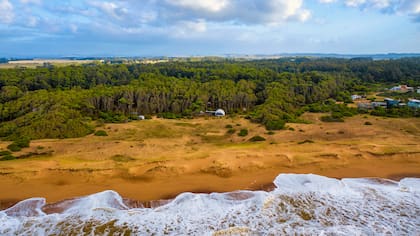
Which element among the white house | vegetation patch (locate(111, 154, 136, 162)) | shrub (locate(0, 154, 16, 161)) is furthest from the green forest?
vegetation patch (locate(111, 154, 136, 162))

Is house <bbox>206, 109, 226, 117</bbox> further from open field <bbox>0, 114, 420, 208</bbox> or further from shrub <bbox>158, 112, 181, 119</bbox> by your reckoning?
open field <bbox>0, 114, 420, 208</bbox>

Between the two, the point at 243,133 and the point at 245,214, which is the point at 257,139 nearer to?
the point at 243,133

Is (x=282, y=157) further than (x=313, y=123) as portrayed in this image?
No

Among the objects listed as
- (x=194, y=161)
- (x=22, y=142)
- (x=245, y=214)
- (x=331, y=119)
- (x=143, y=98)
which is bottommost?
(x=245, y=214)

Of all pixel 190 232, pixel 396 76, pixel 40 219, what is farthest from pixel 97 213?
pixel 396 76

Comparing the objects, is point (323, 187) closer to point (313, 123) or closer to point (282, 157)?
point (282, 157)

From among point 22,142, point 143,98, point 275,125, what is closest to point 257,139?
point 275,125

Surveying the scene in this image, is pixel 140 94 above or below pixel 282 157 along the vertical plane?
above

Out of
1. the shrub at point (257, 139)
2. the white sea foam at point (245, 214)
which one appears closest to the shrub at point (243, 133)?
the shrub at point (257, 139)
